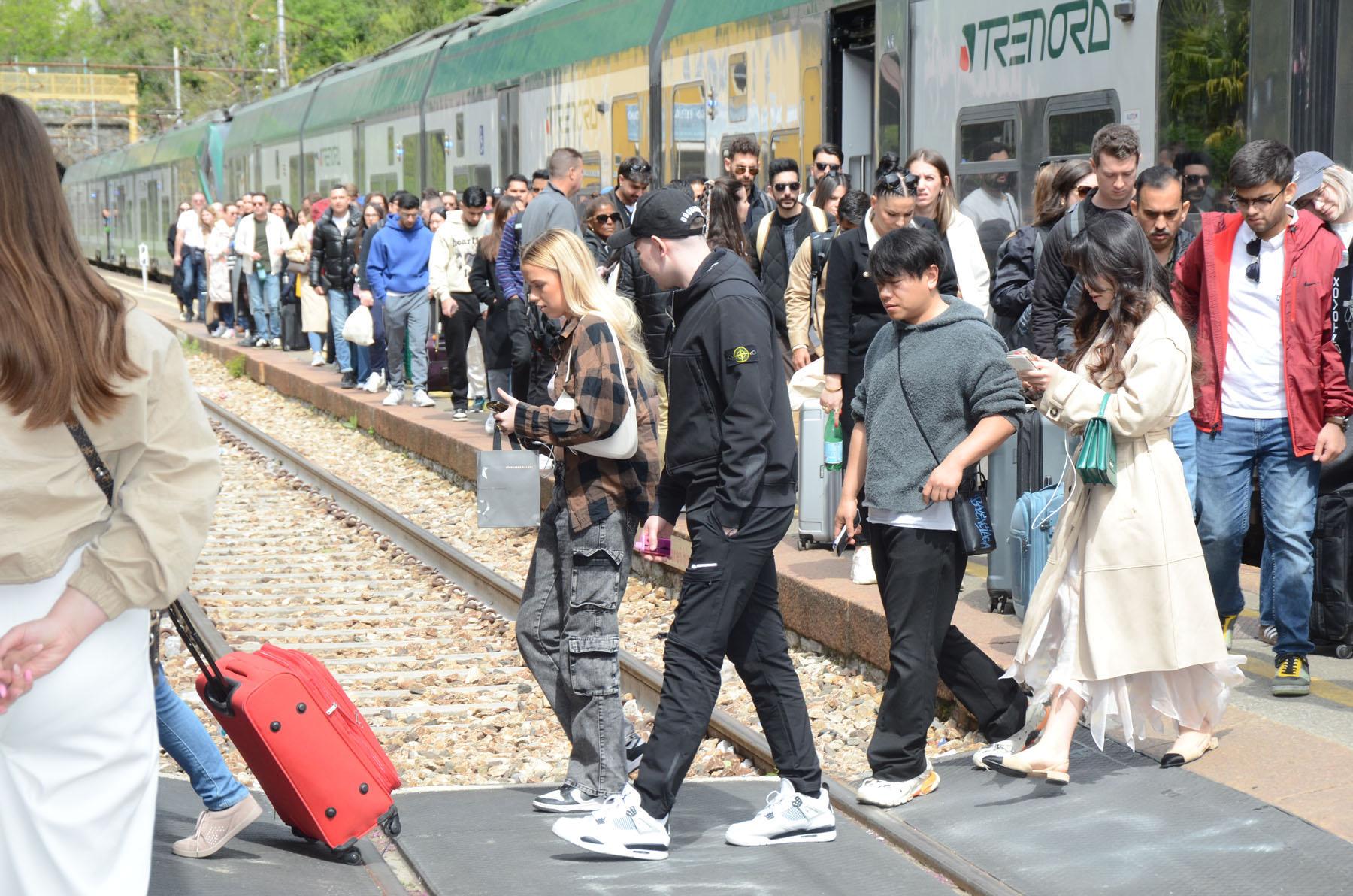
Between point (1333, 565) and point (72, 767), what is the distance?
4.83 m

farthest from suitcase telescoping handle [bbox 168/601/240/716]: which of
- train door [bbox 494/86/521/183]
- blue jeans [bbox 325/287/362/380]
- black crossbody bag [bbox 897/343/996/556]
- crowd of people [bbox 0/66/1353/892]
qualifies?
blue jeans [bbox 325/287/362/380]

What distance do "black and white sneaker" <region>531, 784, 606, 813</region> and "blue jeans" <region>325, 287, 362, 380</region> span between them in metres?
12.6

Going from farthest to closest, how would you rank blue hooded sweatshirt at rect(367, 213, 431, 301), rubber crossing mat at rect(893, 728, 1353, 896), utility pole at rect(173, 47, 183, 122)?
utility pole at rect(173, 47, 183, 122), blue hooded sweatshirt at rect(367, 213, 431, 301), rubber crossing mat at rect(893, 728, 1353, 896)

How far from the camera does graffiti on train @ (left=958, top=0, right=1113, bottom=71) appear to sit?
8000 mm

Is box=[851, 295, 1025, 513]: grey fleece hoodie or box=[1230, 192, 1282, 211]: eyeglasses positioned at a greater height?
box=[1230, 192, 1282, 211]: eyeglasses

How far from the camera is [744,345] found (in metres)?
4.65

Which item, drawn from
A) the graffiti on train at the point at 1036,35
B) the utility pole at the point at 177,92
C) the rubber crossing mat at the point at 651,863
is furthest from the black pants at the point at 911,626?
the utility pole at the point at 177,92

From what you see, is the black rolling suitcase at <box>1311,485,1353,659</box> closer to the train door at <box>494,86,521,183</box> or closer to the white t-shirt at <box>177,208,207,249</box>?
the train door at <box>494,86,521,183</box>

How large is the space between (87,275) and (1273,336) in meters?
4.16

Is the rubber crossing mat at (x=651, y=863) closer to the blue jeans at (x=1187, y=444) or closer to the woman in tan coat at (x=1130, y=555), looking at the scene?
the woman in tan coat at (x=1130, y=555)

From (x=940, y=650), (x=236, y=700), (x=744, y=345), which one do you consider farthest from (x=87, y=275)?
(x=940, y=650)

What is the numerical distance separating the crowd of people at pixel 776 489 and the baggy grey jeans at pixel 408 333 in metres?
8.69

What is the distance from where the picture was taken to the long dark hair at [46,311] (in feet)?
8.58

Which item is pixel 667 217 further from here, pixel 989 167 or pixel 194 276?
pixel 194 276
